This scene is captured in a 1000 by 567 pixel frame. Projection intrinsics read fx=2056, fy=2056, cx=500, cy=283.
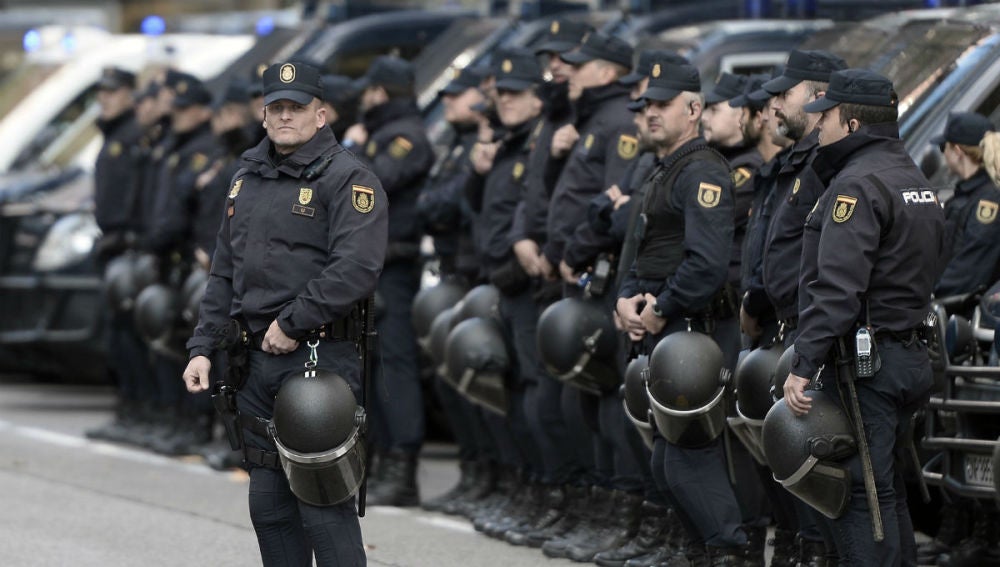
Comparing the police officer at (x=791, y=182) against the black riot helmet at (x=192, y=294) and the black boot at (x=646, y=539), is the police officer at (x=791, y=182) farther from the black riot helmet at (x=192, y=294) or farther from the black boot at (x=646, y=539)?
the black riot helmet at (x=192, y=294)

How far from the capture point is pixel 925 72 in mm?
9375

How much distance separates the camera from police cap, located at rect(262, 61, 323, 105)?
664 cm

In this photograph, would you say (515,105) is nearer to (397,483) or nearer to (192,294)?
(397,483)

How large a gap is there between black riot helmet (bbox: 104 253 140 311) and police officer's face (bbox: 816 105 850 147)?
630 cm

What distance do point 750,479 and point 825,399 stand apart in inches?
58.7

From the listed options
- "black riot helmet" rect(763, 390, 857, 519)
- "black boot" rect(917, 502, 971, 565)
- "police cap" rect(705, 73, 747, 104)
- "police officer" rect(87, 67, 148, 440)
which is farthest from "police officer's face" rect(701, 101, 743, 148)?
"police officer" rect(87, 67, 148, 440)

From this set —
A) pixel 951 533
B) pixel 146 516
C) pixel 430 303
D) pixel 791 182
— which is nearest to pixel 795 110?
pixel 791 182

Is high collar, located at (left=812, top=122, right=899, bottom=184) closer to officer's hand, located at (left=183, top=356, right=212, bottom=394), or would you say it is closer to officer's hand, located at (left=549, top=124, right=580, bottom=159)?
officer's hand, located at (left=183, top=356, right=212, bottom=394)

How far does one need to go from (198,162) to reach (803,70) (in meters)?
5.18

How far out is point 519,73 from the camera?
9.47m

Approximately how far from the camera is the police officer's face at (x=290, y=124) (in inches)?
262

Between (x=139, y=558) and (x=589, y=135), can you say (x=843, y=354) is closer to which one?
(x=589, y=135)

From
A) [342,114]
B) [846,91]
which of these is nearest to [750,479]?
[846,91]

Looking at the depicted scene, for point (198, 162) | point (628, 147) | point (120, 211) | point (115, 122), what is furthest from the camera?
point (115, 122)
